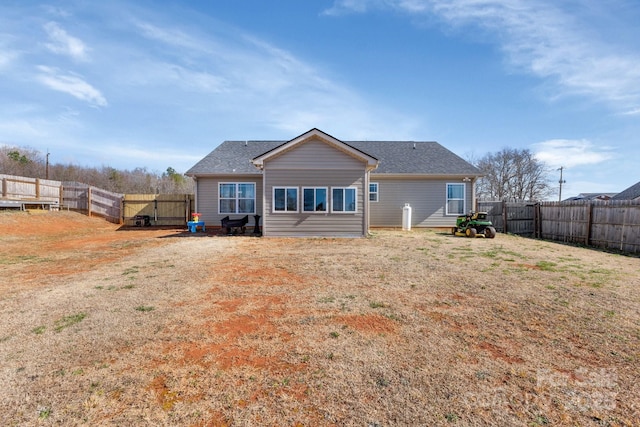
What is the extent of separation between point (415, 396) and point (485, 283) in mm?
4442

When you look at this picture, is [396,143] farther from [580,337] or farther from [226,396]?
[226,396]

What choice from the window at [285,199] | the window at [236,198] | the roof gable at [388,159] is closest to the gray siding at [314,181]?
the window at [285,199]

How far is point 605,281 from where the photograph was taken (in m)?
6.32

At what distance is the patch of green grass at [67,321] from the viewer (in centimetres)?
397

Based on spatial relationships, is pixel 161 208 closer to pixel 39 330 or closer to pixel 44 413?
pixel 39 330

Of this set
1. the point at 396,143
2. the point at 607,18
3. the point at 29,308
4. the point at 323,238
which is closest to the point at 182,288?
the point at 29,308

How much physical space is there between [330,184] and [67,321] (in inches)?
393

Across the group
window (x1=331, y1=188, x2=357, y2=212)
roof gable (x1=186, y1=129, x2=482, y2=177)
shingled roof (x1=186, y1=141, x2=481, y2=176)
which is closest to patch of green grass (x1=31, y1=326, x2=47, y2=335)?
window (x1=331, y1=188, x2=357, y2=212)

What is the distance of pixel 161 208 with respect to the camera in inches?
730

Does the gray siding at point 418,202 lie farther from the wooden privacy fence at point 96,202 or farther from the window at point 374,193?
the wooden privacy fence at point 96,202

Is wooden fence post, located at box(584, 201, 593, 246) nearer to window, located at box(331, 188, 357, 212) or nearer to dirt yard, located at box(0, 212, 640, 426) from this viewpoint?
dirt yard, located at box(0, 212, 640, 426)

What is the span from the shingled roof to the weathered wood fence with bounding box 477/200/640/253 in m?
3.04

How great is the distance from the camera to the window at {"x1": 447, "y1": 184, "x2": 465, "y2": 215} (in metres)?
16.7

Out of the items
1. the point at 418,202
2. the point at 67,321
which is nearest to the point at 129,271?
the point at 67,321
